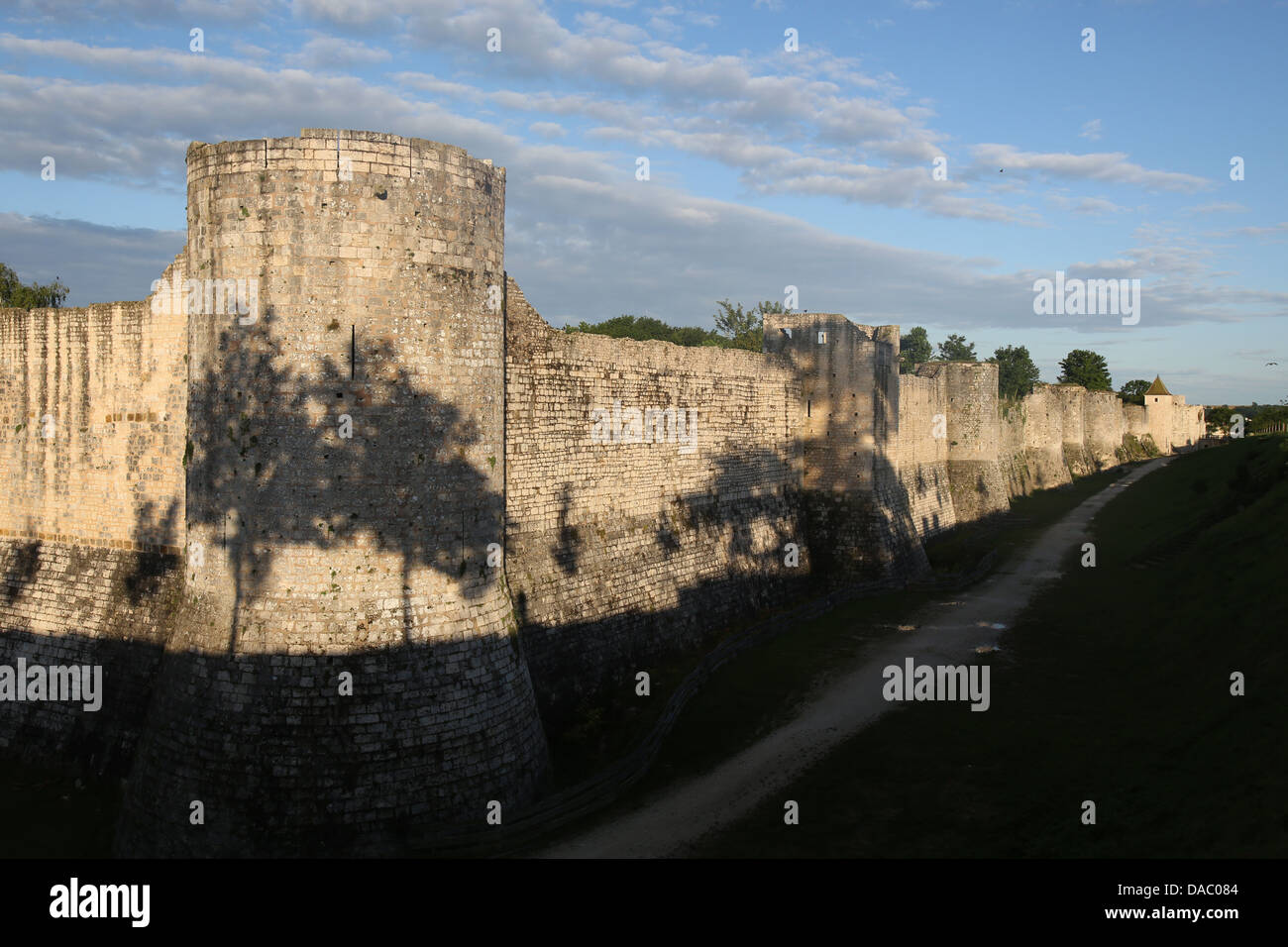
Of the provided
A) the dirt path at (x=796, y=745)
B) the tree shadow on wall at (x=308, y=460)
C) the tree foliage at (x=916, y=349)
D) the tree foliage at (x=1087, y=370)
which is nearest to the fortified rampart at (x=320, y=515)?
the tree shadow on wall at (x=308, y=460)

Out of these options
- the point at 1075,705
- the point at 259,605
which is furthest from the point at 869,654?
the point at 259,605

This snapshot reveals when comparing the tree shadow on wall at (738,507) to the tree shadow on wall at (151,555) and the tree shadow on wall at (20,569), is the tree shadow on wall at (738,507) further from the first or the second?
the tree shadow on wall at (20,569)

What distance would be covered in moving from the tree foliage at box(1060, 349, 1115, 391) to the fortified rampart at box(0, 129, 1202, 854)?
271 ft

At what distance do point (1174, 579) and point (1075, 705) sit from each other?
911 cm

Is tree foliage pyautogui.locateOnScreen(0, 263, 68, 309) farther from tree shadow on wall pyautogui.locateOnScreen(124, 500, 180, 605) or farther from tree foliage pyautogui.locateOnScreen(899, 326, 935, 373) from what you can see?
tree foliage pyautogui.locateOnScreen(899, 326, 935, 373)

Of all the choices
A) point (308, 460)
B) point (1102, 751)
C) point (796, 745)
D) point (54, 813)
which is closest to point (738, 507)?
point (796, 745)

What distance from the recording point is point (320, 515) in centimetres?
1142

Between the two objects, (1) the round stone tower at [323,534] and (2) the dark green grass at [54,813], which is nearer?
(1) the round stone tower at [323,534]

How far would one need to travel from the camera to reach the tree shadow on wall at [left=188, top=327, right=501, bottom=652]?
11438 mm

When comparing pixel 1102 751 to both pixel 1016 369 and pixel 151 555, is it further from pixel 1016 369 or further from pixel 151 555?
pixel 1016 369

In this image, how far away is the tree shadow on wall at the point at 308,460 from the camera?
11438 mm

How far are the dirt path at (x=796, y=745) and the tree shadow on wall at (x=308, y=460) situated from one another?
4.22 m
